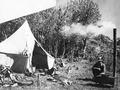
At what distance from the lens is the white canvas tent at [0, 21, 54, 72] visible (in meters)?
9.62

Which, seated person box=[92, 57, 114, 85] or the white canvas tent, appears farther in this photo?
the white canvas tent

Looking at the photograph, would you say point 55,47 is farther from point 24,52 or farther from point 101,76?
point 101,76

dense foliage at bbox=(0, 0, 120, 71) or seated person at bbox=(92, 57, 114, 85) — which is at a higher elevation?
dense foliage at bbox=(0, 0, 120, 71)

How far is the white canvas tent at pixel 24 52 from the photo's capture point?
9.62 m

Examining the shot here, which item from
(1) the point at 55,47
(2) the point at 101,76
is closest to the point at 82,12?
(1) the point at 55,47

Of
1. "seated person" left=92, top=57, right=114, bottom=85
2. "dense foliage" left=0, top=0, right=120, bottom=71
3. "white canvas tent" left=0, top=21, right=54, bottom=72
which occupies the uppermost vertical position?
"dense foliage" left=0, top=0, right=120, bottom=71

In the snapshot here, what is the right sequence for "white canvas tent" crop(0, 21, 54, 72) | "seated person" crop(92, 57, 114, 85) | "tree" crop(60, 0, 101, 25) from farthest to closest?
"tree" crop(60, 0, 101, 25)
"white canvas tent" crop(0, 21, 54, 72)
"seated person" crop(92, 57, 114, 85)

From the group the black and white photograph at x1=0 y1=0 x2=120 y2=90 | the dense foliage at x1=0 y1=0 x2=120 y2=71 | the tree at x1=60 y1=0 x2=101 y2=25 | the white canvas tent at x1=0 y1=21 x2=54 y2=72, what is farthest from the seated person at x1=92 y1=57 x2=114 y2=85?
the tree at x1=60 y1=0 x2=101 y2=25

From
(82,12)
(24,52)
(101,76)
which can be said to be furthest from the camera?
(82,12)

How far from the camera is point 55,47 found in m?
16.0

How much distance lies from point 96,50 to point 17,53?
27.6 feet

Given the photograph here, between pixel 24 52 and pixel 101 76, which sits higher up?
pixel 24 52

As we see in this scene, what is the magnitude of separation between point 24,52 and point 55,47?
6.39 m

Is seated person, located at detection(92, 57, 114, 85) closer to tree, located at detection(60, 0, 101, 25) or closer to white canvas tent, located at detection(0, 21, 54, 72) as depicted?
white canvas tent, located at detection(0, 21, 54, 72)
